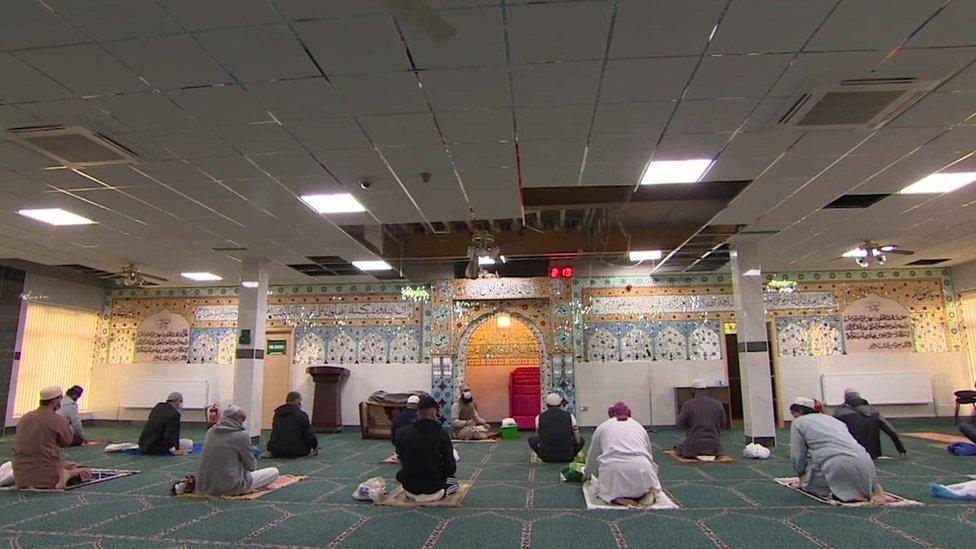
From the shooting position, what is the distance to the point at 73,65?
3.14m

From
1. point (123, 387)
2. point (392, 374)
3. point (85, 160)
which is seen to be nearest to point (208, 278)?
point (123, 387)

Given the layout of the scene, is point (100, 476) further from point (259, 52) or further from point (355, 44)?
point (355, 44)

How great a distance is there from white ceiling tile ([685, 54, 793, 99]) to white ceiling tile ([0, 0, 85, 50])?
328 cm

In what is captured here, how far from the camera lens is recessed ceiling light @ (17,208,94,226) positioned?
604 cm

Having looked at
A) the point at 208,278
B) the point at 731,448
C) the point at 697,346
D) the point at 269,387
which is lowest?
the point at 731,448

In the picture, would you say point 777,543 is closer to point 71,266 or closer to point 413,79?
point 413,79

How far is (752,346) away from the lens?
294 inches

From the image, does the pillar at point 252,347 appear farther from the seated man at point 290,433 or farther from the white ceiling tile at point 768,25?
the white ceiling tile at point 768,25

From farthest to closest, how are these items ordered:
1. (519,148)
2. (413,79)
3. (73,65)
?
(519,148) < (413,79) < (73,65)

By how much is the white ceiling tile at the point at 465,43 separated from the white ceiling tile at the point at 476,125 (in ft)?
2.03

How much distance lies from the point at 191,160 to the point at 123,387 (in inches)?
328

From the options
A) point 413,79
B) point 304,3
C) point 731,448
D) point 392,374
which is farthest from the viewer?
point 392,374

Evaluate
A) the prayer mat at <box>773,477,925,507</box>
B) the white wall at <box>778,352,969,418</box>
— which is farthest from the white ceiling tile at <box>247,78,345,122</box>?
the white wall at <box>778,352,969,418</box>

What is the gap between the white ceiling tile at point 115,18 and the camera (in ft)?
8.64
